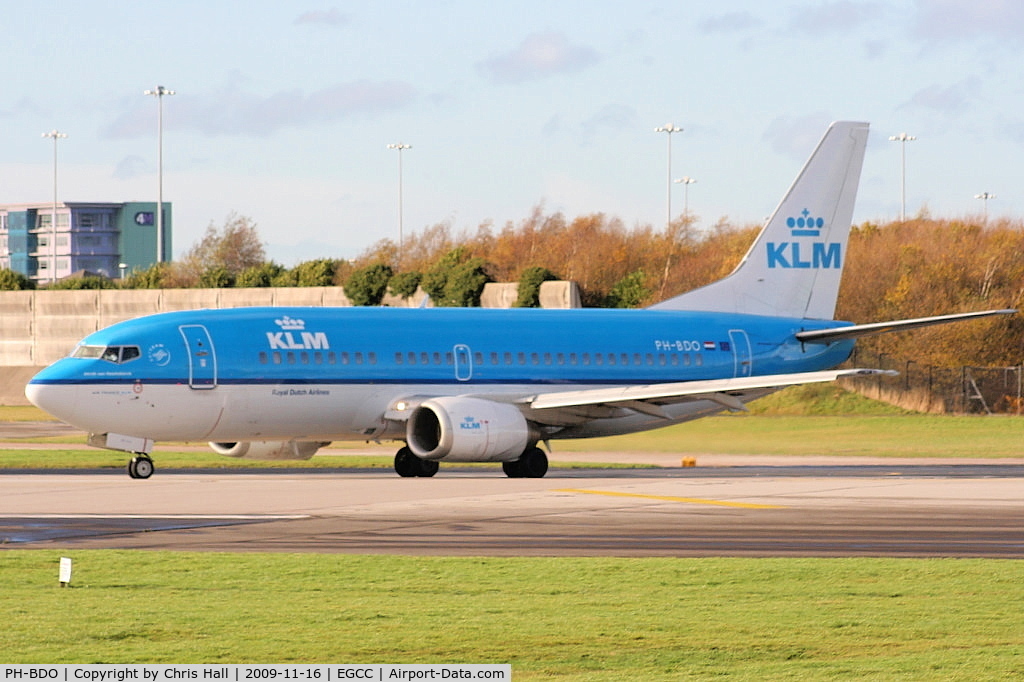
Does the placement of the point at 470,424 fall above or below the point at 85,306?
below

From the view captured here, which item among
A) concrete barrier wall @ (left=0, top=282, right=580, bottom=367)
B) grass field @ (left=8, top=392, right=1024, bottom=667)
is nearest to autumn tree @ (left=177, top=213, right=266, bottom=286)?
concrete barrier wall @ (left=0, top=282, right=580, bottom=367)

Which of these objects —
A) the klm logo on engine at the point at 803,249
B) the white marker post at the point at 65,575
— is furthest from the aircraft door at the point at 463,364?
the white marker post at the point at 65,575

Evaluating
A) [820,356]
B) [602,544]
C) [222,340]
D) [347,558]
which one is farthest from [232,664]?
[820,356]

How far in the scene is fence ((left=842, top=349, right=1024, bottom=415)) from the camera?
69000mm

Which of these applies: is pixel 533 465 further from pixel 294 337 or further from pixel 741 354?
pixel 741 354

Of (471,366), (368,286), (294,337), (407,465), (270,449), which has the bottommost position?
(407,465)

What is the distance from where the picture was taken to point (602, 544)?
79.0 feet

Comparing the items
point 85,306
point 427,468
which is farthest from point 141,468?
point 85,306

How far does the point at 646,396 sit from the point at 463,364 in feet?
15.2

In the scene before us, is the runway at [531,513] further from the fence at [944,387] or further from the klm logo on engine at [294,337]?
the fence at [944,387]

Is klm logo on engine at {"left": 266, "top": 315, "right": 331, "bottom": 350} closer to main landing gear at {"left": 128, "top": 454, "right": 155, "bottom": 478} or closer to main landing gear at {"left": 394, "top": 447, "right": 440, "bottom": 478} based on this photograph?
main landing gear at {"left": 394, "top": 447, "right": 440, "bottom": 478}

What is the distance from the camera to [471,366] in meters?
42.7

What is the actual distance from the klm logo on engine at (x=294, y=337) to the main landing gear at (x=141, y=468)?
3.89 metres

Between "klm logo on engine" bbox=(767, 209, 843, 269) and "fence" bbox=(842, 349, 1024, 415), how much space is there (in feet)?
60.8
